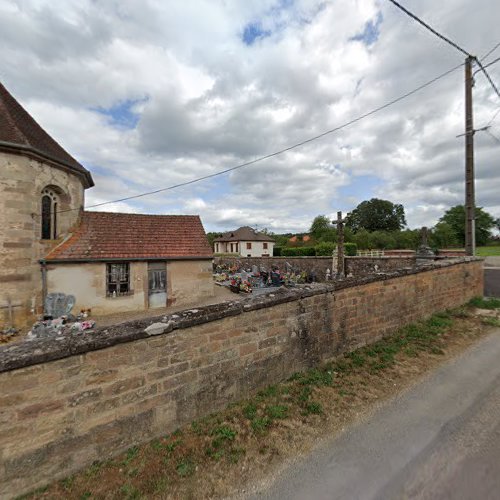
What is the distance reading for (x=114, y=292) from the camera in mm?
11508

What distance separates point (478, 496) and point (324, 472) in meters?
1.14

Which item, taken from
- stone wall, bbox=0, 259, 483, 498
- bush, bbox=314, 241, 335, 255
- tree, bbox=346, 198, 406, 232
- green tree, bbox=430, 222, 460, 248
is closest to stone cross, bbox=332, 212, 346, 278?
bush, bbox=314, 241, 335, 255

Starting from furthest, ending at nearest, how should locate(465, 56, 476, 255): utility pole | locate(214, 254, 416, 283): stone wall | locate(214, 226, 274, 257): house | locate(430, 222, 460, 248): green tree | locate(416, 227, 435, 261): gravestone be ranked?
locate(214, 226, 274, 257): house, locate(430, 222, 460, 248): green tree, locate(214, 254, 416, 283): stone wall, locate(416, 227, 435, 261): gravestone, locate(465, 56, 476, 255): utility pole

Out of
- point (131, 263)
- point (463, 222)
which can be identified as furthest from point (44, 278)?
point (463, 222)

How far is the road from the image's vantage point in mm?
1997

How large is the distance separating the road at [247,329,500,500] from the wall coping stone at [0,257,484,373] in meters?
1.62

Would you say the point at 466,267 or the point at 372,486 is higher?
the point at 466,267

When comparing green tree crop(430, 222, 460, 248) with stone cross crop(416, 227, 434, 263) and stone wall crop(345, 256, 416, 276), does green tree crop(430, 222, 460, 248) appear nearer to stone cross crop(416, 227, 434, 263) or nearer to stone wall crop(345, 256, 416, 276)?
stone wall crop(345, 256, 416, 276)

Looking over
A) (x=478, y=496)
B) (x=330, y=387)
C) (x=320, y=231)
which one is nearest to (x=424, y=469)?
(x=478, y=496)

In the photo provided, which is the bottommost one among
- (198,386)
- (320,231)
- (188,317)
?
(198,386)

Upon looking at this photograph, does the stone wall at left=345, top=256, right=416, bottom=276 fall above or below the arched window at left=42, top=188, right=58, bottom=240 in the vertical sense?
below

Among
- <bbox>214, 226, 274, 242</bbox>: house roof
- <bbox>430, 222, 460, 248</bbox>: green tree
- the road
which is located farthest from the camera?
<bbox>214, 226, 274, 242</bbox>: house roof

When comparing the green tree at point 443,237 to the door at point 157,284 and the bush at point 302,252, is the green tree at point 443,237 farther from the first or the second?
the door at point 157,284

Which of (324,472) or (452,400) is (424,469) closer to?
(324,472)
